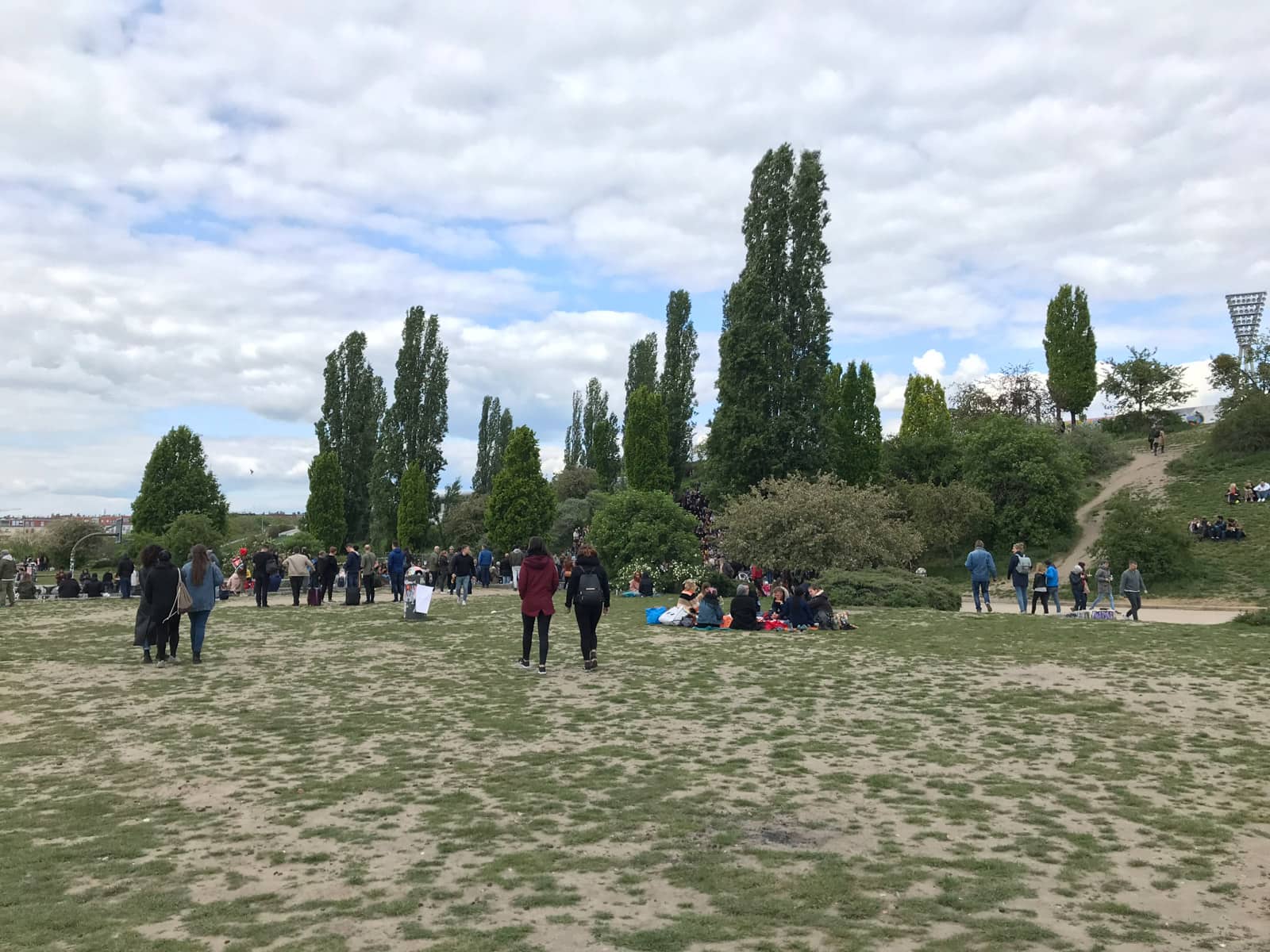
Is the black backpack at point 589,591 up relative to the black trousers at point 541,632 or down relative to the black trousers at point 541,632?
up

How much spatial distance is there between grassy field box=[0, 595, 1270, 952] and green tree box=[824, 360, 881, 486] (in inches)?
1494

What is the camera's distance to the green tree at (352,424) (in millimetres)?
63062

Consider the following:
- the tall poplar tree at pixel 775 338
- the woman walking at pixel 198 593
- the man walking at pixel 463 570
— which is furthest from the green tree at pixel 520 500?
the woman walking at pixel 198 593

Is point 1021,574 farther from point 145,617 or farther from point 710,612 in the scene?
point 145,617

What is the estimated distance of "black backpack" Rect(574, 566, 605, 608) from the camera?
12.5m

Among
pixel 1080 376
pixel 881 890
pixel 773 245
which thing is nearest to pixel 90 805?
pixel 881 890

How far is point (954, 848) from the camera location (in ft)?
18.7

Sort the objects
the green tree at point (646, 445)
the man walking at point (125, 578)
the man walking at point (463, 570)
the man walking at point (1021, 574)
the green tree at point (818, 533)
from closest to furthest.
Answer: the man walking at point (1021, 574) < the man walking at point (463, 570) < the green tree at point (818, 533) < the man walking at point (125, 578) < the green tree at point (646, 445)

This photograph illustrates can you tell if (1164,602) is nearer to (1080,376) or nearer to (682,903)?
(682,903)

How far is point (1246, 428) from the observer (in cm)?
4975

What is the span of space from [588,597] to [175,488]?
58765 mm

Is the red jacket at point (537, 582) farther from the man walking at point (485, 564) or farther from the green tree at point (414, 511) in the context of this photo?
the green tree at point (414, 511)

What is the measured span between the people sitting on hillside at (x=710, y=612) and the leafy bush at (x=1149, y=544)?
2230 centimetres

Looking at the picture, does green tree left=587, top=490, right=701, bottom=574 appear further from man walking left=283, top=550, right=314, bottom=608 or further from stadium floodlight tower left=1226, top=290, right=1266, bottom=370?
stadium floodlight tower left=1226, top=290, right=1266, bottom=370
